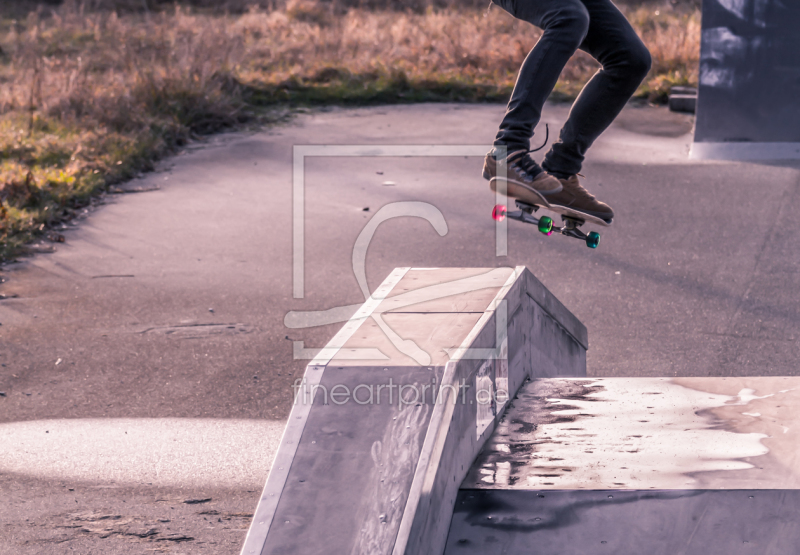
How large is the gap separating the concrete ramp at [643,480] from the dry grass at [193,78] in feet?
20.5

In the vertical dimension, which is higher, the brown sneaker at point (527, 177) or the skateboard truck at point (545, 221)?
the brown sneaker at point (527, 177)

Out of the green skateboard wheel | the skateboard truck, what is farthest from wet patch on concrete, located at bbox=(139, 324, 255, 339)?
the green skateboard wheel

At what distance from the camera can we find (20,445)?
4.31m

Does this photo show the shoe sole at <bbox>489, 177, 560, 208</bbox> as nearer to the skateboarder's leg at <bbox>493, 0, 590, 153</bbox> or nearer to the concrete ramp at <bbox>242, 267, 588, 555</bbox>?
the skateboarder's leg at <bbox>493, 0, 590, 153</bbox>

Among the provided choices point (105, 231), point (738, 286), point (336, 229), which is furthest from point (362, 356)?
point (105, 231)

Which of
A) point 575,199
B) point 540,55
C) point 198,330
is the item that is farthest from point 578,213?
point 198,330

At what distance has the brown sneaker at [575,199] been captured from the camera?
411 centimetres

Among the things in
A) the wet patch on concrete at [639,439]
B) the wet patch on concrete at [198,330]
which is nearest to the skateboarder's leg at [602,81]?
the wet patch on concrete at [639,439]

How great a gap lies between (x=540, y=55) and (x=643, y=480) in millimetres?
1942

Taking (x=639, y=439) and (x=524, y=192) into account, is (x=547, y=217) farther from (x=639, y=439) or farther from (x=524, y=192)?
(x=639, y=439)

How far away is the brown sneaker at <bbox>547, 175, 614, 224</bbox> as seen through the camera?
162 inches

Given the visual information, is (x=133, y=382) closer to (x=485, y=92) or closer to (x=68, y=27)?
(x=485, y=92)

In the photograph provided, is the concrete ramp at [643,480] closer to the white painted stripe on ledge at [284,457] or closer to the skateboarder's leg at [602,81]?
the white painted stripe on ledge at [284,457]

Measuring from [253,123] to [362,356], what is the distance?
35.3 ft
